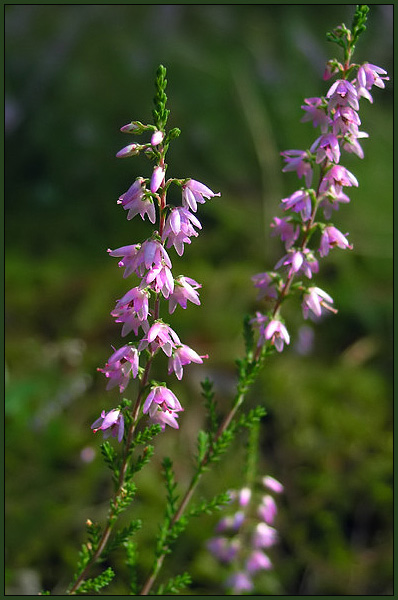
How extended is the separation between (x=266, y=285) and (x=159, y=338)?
51 cm

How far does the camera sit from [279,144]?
617 centimetres

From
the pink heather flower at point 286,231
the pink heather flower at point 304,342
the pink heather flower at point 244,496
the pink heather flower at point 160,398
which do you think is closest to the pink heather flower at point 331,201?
the pink heather flower at point 286,231

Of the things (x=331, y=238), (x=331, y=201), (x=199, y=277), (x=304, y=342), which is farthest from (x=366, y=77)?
(x=199, y=277)

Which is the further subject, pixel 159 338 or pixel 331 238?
pixel 331 238

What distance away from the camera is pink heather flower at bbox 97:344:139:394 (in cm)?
140

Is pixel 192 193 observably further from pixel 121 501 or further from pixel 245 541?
pixel 245 541

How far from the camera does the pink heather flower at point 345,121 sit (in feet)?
5.04

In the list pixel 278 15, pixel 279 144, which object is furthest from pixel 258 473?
pixel 278 15

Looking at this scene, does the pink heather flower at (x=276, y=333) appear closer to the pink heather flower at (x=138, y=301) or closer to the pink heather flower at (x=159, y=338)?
the pink heather flower at (x=159, y=338)

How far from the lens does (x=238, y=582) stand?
108 inches

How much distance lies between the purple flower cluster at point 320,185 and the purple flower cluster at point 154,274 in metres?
0.36

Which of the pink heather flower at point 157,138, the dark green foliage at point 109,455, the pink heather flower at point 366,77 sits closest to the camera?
the pink heather flower at point 157,138

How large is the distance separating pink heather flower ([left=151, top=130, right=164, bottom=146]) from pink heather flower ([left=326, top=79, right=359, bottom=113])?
1.69 ft

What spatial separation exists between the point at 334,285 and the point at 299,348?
36.9 inches
